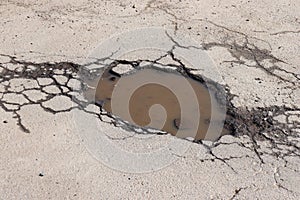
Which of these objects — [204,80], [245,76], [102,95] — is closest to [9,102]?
[102,95]

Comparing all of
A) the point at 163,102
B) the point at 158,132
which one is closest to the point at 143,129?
the point at 158,132

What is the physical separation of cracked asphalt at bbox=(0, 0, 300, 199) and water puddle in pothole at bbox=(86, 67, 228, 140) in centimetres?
10

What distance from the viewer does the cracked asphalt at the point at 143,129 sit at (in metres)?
4.10

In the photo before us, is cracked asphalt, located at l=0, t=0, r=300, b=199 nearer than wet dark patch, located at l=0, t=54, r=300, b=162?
Yes

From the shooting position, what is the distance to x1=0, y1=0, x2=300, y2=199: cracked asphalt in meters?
4.10

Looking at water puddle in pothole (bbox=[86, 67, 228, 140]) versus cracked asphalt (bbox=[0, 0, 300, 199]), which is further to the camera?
water puddle in pothole (bbox=[86, 67, 228, 140])

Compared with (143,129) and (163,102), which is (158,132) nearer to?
(143,129)

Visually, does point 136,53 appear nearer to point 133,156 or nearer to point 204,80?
point 204,80

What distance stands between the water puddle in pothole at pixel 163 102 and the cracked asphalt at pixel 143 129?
0.10 m

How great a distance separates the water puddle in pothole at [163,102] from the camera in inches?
184

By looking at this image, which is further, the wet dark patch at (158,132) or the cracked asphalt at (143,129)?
the wet dark patch at (158,132)

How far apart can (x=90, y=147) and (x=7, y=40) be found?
73.9 inches

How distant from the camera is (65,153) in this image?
4.33 m

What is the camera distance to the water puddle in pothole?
467cm
